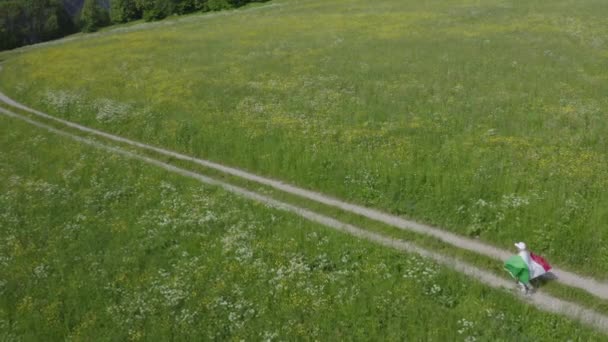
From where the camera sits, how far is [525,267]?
1301 centimetres

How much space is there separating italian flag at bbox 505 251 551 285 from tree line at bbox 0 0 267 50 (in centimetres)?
10622

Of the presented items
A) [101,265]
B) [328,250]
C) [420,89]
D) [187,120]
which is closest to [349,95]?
[420,89]

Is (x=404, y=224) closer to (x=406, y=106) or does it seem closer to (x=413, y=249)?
(x=413, y=249)

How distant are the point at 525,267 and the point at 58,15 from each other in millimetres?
145434

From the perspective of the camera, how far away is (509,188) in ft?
59.2

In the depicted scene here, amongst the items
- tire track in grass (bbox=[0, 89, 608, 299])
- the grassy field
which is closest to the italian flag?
tire track in grass (bbox=[0, 89, 608, 299])

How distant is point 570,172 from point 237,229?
13632 millimetres

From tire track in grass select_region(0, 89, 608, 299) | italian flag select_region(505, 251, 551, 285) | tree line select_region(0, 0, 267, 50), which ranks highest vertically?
tree line select_region(0, 0, 267, 50)

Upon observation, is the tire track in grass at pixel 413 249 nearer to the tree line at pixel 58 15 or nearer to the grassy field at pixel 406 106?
the grassy field at pixel 406 106

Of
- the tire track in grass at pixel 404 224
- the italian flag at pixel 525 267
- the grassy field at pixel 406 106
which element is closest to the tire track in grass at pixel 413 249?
the italian flag at pixel 525 267

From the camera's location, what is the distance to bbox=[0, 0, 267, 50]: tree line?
11362cm

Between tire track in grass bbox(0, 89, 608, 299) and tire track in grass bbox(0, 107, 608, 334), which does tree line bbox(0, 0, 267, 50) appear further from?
tire track in grass bbox(0, 107, 608, 334)

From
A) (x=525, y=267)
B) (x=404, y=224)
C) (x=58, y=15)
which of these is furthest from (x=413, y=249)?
(x=58, y=15)

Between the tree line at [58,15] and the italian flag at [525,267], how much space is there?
4182 inches
